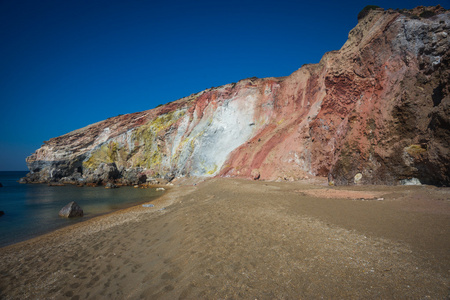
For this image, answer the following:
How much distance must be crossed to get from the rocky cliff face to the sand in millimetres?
3959

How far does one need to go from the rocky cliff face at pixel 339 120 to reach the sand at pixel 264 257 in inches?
156

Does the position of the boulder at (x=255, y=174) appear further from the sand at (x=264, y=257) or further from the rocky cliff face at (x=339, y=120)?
the sand at (x=264, y=257)

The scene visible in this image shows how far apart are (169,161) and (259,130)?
18734 mm

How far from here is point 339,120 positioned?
17484 millimetres

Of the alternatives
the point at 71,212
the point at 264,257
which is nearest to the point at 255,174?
the point at 71,212

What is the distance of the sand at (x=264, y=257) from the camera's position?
3.32m

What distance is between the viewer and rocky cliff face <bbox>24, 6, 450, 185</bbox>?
10914 millimetres

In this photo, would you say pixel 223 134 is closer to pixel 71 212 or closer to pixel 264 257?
pixel 71 212

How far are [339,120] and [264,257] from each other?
16341mm

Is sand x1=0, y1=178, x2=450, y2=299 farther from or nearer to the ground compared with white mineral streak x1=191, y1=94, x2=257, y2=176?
nearer to the ground

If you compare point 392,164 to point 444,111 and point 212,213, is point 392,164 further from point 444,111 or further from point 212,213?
point 212,213

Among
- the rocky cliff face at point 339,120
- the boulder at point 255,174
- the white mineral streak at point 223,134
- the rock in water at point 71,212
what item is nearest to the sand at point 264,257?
the rocky cliff face at point 339,120

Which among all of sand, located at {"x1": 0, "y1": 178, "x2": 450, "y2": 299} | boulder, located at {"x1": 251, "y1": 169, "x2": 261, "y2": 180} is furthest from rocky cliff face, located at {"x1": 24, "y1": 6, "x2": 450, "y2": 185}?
sand, located at {"x1": 0, "y1": 178, "x2": 450, "y2": 299}

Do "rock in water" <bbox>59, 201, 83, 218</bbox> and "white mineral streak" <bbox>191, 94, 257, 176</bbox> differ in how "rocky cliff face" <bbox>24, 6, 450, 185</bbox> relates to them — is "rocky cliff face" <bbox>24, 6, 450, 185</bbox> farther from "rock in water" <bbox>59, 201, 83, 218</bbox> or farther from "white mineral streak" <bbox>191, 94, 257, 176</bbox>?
"rock in water" <bbox>59, 201, 83, 218</bbox>
